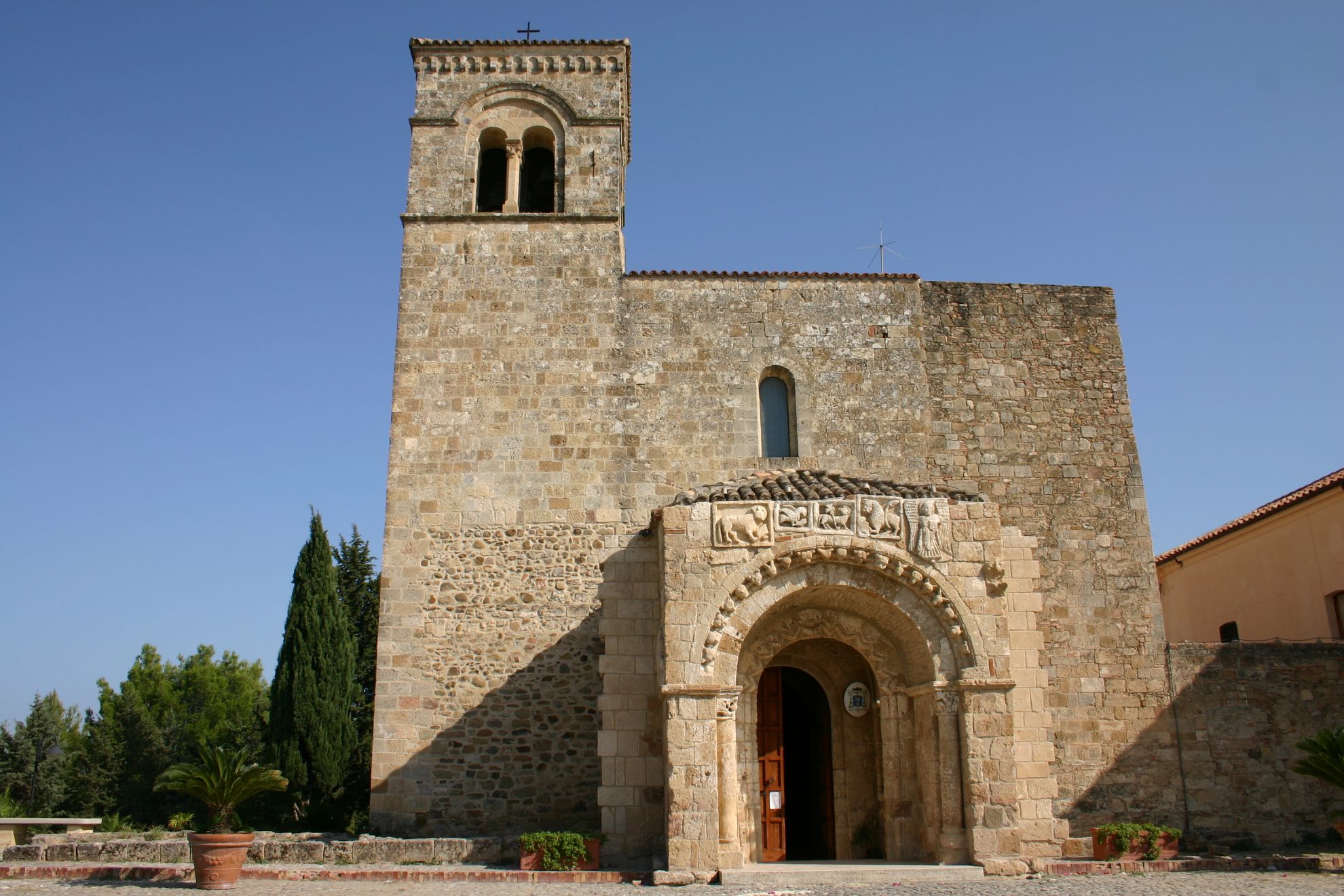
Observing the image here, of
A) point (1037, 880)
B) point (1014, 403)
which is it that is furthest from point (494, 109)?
point (1037, 880)

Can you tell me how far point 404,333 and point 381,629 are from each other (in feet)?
17.5

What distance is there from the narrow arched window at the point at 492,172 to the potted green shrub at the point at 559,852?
1216 cm

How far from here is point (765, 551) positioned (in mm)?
12555

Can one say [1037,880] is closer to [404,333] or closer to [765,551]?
[765,551]

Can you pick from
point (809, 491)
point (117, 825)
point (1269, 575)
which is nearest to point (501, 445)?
point (809, 491)

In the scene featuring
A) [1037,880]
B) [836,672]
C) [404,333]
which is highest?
[404,333]

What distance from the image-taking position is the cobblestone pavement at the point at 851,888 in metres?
10.5

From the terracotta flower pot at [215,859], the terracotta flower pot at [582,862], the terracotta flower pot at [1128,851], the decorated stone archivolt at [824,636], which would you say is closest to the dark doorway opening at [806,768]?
the decorated stone archivolt at [824,636]

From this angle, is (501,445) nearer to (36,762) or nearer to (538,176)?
(538,176)

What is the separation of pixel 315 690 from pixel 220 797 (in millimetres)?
6873

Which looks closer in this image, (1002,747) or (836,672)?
(1002,747)

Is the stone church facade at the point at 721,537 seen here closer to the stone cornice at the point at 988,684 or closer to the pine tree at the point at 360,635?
the stone cornice at the point at 988,684

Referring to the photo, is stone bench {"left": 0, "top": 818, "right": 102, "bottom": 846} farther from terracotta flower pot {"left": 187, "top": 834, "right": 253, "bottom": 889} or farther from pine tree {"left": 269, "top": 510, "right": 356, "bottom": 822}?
terracotta flower pot {"left": 187, "top": 834, "right": 253, "bottom": 889}

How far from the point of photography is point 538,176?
68.7ft
